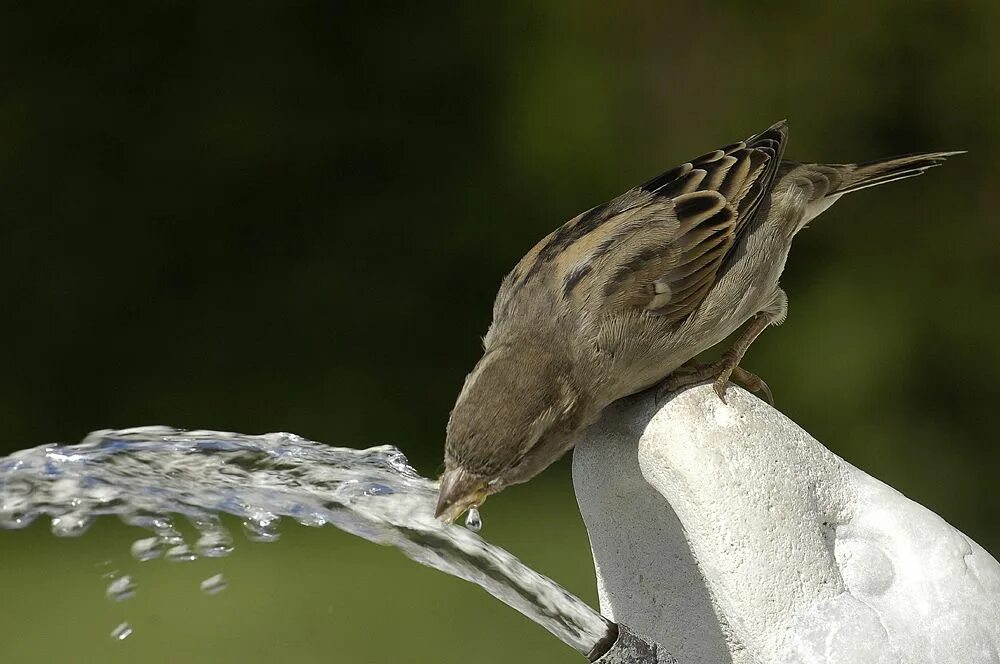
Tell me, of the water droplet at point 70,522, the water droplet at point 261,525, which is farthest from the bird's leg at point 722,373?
the water droplet at point 70,522

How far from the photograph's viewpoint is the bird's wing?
1374mm

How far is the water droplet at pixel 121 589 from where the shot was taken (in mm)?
2434

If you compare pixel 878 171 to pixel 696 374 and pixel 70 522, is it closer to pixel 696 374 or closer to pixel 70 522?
pixel 696 374

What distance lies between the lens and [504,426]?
3.87 feet

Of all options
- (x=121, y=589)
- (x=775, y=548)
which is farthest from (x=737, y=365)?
(x=121, y=589)

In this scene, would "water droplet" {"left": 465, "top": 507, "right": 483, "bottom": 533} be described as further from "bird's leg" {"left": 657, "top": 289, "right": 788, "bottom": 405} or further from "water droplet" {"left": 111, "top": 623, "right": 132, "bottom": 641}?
"water droplet" {"left": 111, "top": 623, "right": 132, "bottom": 641}

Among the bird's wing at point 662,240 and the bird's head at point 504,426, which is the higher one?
the bird's wing at point 662,240

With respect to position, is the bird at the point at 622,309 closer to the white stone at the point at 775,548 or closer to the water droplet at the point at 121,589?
the white stone at the point at 775,548

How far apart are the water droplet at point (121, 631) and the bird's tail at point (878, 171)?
5.47ft

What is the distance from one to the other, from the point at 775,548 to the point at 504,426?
0.95 feet

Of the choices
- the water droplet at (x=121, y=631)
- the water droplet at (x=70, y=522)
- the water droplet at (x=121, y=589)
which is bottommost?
the water droplet at (x=121, y=631)

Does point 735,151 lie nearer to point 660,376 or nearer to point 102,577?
point 660,376

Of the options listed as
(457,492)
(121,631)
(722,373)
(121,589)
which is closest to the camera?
(457,492)

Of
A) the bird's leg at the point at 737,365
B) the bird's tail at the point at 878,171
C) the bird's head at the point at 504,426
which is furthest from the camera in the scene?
the bird's tail at the point at 878,171
